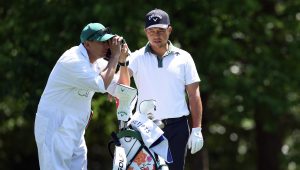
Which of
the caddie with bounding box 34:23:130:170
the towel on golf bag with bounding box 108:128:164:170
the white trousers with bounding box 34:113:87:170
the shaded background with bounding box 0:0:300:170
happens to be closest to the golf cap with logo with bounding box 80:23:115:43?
the caddie with bounding box 34:23:130:170

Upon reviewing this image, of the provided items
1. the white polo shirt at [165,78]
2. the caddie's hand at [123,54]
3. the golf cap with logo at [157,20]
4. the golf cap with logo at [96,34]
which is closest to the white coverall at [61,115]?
the golf cap with logo at [96,34]

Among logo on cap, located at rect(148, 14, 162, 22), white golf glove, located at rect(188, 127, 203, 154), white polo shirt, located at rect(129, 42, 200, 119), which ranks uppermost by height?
logo on cap, located at rect(148, 14, 162, 22)

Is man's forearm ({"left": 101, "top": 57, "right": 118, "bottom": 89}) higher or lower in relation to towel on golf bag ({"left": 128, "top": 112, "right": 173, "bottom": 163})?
higher

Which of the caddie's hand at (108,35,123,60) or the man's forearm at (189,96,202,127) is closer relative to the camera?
the caddie's hand at (108,35,123,60)

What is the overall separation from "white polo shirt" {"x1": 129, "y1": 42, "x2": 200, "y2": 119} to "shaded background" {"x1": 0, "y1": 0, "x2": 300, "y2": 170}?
6086 millimetres

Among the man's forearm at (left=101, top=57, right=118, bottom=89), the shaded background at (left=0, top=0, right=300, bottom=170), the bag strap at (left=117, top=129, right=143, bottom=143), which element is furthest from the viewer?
the shaded background at (left=0, top=0, right=300, bottom=170)

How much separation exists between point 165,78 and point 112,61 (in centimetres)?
87

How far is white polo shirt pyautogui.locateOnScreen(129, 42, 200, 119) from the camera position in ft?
26.7

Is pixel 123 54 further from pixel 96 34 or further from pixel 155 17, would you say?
pixel 155 17

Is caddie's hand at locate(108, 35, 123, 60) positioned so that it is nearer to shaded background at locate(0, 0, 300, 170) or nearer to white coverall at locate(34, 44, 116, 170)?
white coverall at locate(34, 44, 116, 170)

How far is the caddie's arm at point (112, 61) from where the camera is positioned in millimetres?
7383

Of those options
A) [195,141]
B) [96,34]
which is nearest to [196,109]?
[195,141]

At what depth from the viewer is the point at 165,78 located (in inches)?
321

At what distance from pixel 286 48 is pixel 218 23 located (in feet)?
5.46
